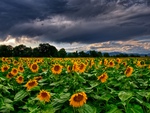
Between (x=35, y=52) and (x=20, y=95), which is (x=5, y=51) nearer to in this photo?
(x=35, y=52)

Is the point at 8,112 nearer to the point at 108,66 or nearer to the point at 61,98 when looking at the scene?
the point at 61,98

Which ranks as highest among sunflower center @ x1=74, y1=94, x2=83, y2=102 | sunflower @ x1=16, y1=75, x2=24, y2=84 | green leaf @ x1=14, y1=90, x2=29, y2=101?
sunflower @ x1=16, y1=75, x2=24, y2=84

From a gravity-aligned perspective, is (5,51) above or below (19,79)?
above

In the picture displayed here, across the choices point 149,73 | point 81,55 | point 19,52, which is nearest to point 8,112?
point 149,73

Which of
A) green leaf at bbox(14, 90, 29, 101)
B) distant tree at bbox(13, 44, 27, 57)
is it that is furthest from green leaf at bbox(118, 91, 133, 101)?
distant tree at bbox(13, 44, 27, 57)

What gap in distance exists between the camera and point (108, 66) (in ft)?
25.1

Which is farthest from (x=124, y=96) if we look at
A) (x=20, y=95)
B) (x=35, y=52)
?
(x=35, y=52)

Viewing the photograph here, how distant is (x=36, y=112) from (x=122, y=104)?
100cm

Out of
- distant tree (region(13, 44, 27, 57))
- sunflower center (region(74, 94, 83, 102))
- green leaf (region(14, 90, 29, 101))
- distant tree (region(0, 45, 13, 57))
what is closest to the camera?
sunflower center (region(74, 94, 83, 102))

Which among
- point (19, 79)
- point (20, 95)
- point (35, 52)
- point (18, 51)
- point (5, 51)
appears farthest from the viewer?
point (18, 51)

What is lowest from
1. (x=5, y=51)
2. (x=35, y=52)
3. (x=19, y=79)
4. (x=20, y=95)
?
(x=20, y=95)

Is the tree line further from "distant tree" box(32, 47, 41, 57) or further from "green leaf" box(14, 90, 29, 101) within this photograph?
"green leaf" box(14, 90, 29, 101)

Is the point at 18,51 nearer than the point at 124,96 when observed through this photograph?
No

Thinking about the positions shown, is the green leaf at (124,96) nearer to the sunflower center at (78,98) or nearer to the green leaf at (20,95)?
the sunflower center at (78,98)
